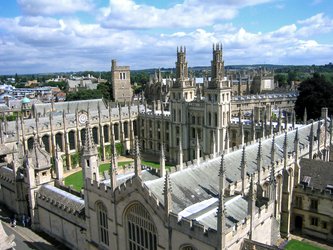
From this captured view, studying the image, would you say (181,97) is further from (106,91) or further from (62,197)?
(106,91)

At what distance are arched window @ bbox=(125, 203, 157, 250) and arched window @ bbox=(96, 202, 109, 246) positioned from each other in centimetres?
254

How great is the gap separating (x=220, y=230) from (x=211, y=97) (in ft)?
95.4

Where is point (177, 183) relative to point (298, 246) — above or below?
above

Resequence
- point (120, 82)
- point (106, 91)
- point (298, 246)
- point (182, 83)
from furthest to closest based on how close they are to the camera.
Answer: point (106, 91), point (120, 82), point (182, 83), point (298, 246)

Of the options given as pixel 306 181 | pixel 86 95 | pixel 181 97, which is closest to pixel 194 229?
pixel 306 181

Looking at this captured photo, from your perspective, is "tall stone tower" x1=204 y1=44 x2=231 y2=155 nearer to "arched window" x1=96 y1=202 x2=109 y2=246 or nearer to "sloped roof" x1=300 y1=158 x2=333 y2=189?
"sloped roof" x1=300 y1=158 x2=333 y2=189

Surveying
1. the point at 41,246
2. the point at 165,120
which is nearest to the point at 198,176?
the point at 41,246

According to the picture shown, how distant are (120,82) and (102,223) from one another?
73.9 m

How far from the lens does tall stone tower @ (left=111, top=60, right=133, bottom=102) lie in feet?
301

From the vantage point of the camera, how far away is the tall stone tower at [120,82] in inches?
3607

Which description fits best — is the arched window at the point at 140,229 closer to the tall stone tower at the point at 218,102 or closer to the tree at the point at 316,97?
the tall stone tower at the point at 218,102

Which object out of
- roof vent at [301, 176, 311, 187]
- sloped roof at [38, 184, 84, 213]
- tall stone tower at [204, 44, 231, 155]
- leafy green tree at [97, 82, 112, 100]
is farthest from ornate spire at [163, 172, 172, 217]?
leafy green tree at [97, 82, 112, 100]

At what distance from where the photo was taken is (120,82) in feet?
308

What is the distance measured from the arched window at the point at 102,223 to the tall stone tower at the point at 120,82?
6996cm
